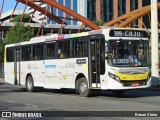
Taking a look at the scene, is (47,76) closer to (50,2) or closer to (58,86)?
(58,86)

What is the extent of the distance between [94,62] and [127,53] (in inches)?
65.5

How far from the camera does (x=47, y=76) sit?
77.8ft

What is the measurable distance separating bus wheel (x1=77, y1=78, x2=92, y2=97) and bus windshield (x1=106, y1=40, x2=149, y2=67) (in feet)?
6.50

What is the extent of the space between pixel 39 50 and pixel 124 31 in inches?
271

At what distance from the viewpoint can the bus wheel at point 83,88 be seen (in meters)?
19.9

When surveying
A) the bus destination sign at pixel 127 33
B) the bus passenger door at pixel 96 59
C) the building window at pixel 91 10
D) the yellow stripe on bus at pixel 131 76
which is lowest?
the yellow stripe on bus at pixel 131 76

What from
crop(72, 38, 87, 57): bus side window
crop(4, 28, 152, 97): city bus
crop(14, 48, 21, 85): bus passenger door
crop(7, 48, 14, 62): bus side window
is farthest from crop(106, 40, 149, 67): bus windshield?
crop(7, 48, 14, 62): bus side window

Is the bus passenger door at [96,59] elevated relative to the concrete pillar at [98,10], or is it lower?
lower

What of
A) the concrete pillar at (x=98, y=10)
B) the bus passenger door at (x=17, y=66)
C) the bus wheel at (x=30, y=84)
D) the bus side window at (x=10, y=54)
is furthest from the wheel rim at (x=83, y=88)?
the concrete pillar at (x=98, y=10)

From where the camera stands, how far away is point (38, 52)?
2472 cm

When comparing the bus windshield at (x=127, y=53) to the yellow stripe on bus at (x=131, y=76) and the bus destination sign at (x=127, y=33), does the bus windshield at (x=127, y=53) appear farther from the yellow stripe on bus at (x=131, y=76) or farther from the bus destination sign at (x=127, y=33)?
the yellow stripe on bus at (x=131, y=76)

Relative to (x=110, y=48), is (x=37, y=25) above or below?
above

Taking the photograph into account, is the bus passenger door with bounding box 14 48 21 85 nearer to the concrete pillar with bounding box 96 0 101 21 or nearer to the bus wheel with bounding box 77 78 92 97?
the bus wheel with bounding box 77 78 92 97

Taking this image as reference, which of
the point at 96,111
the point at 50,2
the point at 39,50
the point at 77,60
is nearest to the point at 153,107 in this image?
the point at 96,111
